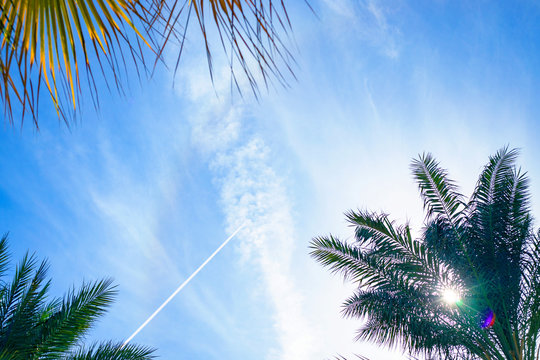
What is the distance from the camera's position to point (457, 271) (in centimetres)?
751

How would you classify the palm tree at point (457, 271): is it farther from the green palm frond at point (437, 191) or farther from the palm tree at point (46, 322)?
the palm tree at point (46, 322)

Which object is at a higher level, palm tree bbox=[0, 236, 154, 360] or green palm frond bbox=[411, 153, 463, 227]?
green palm frond bbox=[411, 153, 463, 227]

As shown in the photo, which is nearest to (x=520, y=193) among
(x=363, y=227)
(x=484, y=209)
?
(x=484, y=209)

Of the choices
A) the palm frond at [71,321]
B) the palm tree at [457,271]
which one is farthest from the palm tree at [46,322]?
the palm tree at [457,271]

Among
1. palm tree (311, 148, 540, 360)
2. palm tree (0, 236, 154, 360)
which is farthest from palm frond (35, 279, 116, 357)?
palm tree (311, 148, 540, 360)

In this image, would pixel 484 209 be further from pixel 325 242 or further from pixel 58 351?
pixel 58 351

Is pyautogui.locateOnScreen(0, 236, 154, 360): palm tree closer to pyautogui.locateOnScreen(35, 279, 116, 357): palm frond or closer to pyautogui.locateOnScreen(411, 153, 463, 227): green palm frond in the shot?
pyautogui.locateOnScreen(35, 279, 116, 357): palm frond

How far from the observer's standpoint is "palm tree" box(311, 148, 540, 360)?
23.4ft

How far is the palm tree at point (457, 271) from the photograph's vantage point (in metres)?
7.13

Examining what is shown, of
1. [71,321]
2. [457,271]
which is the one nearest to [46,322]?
[71,321]

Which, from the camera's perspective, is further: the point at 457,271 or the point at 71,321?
the point at 457,271

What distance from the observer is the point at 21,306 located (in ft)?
18.7

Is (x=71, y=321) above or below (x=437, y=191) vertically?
below

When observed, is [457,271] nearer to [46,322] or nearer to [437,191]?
[437,191]
